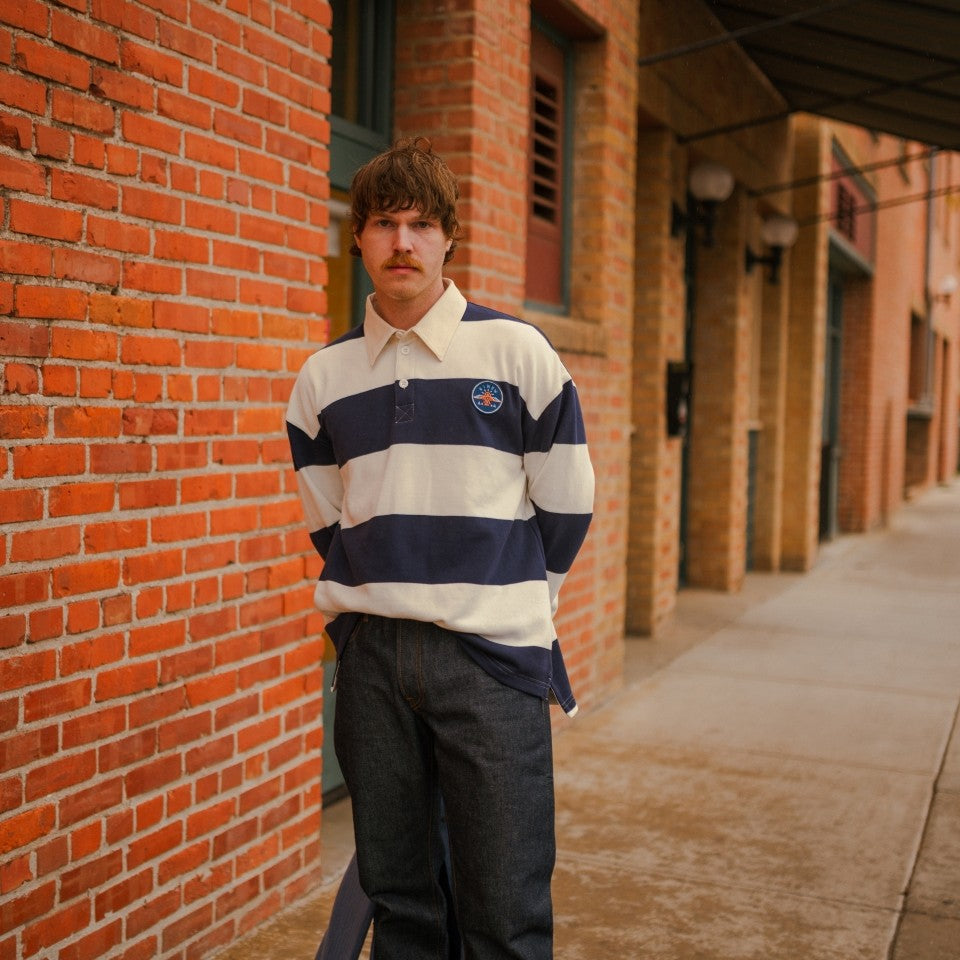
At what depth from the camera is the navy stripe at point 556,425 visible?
8.06 ft

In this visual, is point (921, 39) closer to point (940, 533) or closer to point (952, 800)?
point (952, 800)

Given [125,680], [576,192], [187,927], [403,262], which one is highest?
[576,192]

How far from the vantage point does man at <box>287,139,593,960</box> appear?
2389mm

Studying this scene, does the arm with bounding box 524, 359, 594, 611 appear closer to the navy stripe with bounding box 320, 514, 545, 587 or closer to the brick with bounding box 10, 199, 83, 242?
the navy stripe with bounding box 320, 514, 545, 587

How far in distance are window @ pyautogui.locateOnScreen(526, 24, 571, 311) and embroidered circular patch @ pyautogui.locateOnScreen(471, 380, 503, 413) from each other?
141 inches

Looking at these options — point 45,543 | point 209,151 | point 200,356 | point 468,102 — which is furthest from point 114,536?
point 468,102

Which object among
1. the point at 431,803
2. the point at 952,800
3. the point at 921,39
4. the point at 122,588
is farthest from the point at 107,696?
the point at 921,39

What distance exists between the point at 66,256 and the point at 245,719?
1414 mm

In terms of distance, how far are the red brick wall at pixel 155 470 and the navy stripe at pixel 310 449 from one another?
51cm

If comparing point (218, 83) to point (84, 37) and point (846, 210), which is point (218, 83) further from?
point (846, 210)

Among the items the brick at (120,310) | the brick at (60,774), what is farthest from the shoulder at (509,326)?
the brick at (60,774)

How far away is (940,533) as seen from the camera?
15.6 meters

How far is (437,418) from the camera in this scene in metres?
2.41

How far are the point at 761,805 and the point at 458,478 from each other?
2918 millimetres
